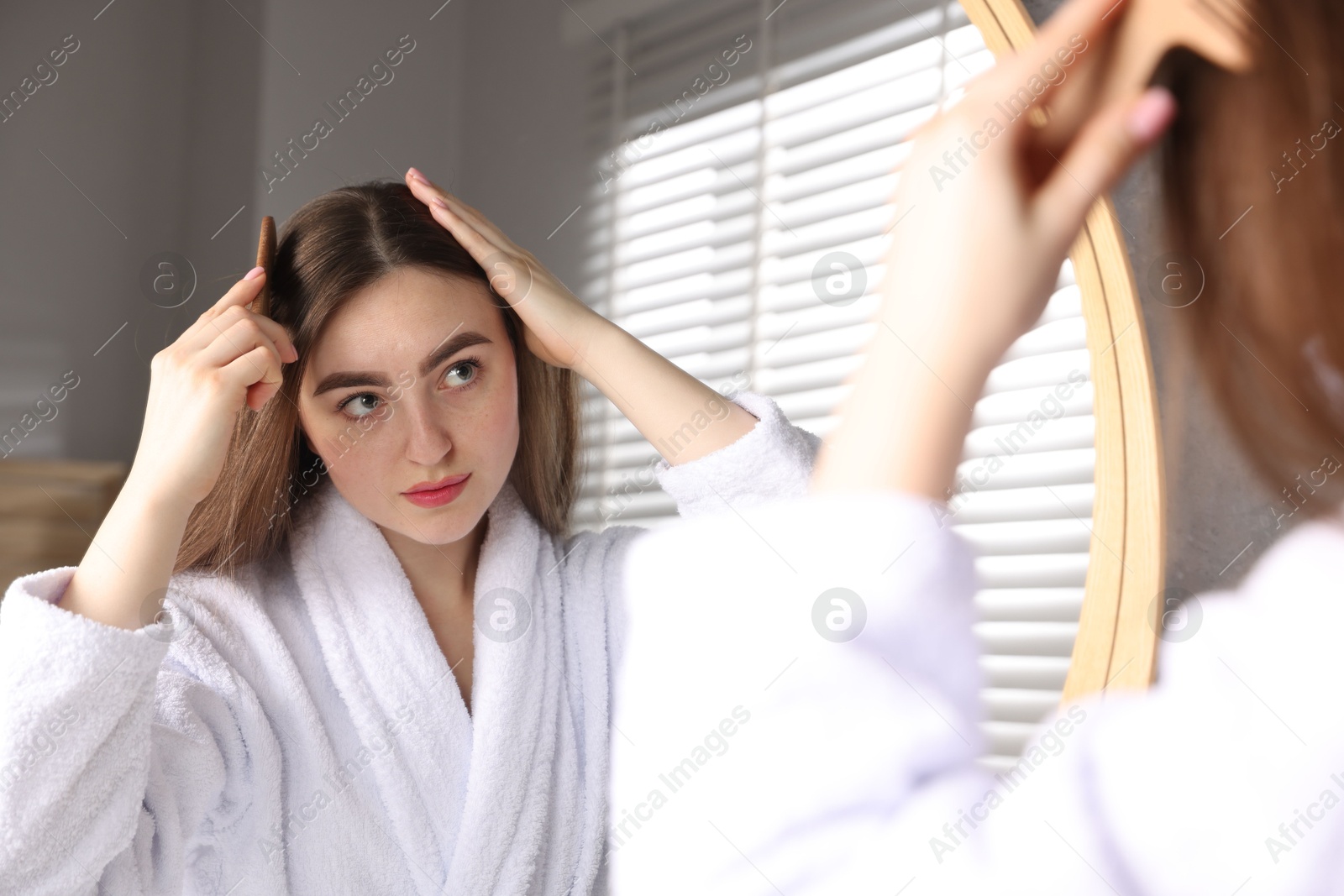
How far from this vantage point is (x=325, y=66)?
→ 874 millimetres

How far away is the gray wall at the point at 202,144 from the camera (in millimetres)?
727

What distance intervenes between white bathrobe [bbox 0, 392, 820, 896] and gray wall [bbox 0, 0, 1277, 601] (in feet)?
0.83

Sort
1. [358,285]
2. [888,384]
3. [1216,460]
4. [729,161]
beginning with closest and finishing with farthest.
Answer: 1. [888,384]
2. [1216,460]
3. [358,285]
4. [729,161]

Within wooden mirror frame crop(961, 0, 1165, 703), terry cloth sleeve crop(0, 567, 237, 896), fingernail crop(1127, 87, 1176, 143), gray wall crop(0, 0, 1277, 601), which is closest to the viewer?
fingernail crop(1127, 87, 1176, 143)

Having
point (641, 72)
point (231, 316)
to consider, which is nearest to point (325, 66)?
point (641, 72)

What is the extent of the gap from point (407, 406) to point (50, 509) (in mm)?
359

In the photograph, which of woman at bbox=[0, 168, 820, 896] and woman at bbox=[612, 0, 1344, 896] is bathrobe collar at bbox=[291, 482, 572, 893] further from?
woman at bbox=[612, 0, 1344, 896]

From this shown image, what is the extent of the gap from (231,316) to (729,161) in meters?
0.49

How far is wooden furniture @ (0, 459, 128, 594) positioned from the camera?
0.73 metres

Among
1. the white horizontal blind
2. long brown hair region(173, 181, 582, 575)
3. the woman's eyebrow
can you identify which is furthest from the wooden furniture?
the white horizontal blind

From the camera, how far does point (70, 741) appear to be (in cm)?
46

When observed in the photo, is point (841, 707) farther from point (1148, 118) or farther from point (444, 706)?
point (444, 706)

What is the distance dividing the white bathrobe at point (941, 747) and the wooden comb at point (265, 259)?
0.50 m

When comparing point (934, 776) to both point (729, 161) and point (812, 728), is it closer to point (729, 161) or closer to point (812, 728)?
point (812, 728)
